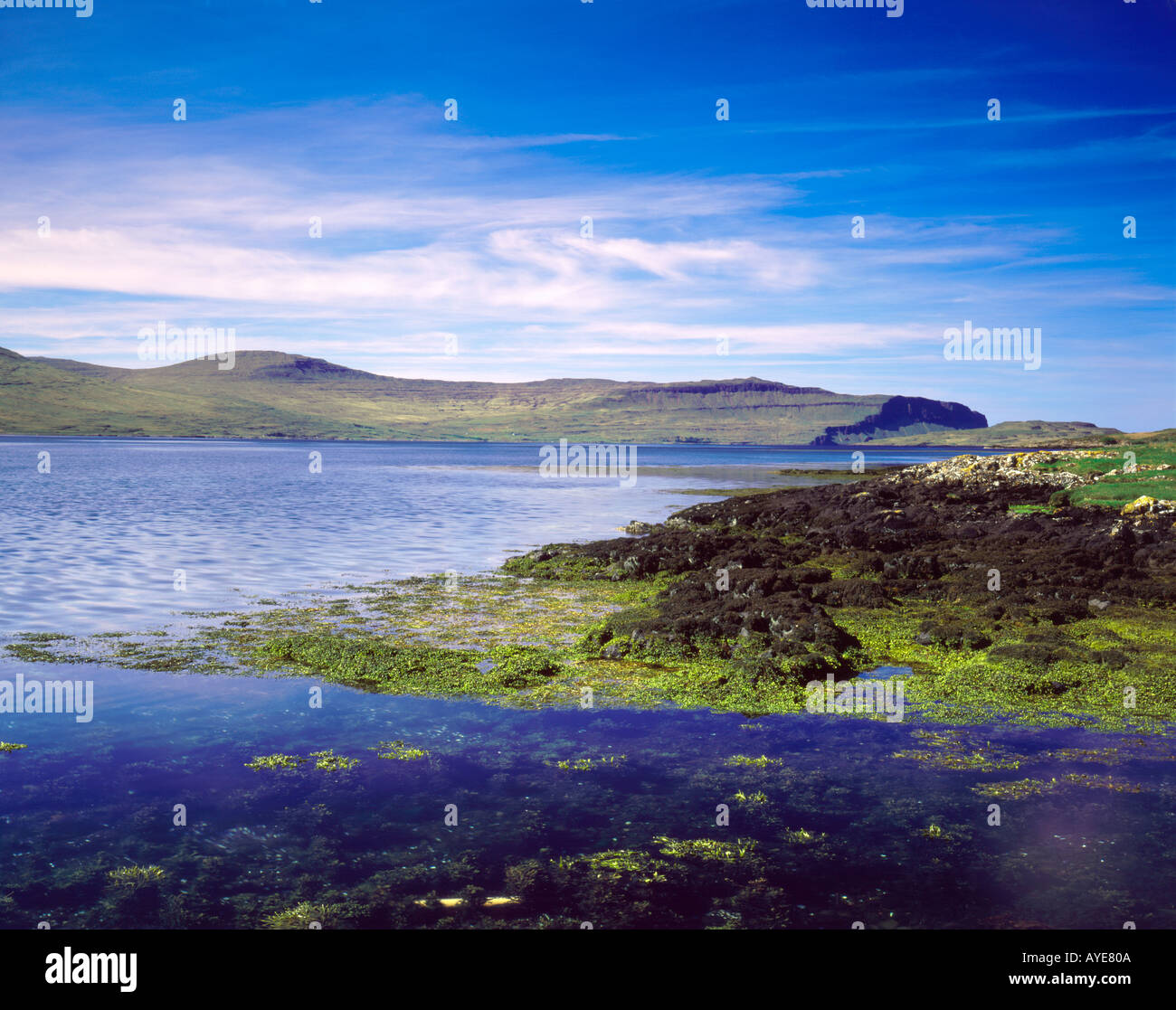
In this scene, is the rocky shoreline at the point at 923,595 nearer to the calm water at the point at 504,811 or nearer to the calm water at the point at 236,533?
the calm water at the point at 504,811

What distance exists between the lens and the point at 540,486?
83500 millimetres

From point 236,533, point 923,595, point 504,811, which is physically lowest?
point 504,811

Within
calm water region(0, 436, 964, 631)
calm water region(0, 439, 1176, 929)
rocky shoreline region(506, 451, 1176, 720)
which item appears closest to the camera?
calm water region(0, 439, 1176, 929)

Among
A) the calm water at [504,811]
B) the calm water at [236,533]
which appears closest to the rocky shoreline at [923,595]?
the calm water at [504,811]

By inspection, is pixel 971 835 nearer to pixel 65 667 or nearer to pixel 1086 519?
pixel 65 667

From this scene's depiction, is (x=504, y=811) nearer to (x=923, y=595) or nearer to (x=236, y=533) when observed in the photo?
(x=923, y=595)

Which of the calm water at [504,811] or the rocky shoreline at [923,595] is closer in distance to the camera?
the calm water at [504,811]

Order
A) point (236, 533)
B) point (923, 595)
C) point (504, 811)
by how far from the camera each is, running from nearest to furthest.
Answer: point (504, 811) → point (923, 595) → point (236, 533)

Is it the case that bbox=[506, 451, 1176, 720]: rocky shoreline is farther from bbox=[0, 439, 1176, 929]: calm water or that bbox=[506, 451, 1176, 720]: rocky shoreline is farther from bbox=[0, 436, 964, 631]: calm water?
bbox=[0, 436, 964, 631]: calm water

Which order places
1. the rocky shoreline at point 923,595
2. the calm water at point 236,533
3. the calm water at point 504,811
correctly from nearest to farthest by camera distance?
1. the calm water at point 504,811
2. the rocky shoreline at point 923,595
3. the calm water at point 236,533

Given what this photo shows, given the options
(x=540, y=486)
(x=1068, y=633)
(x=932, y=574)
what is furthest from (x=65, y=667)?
(x=540, y=486)

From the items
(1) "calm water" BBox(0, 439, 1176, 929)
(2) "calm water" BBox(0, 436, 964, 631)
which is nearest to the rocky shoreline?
(1) "calm water" BBox(0, 439, 1176, 929)

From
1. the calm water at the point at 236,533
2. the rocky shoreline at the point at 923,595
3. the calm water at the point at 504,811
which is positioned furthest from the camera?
the calm water at the point at 236,533

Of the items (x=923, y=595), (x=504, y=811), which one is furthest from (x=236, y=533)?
(x=504, y=811)
